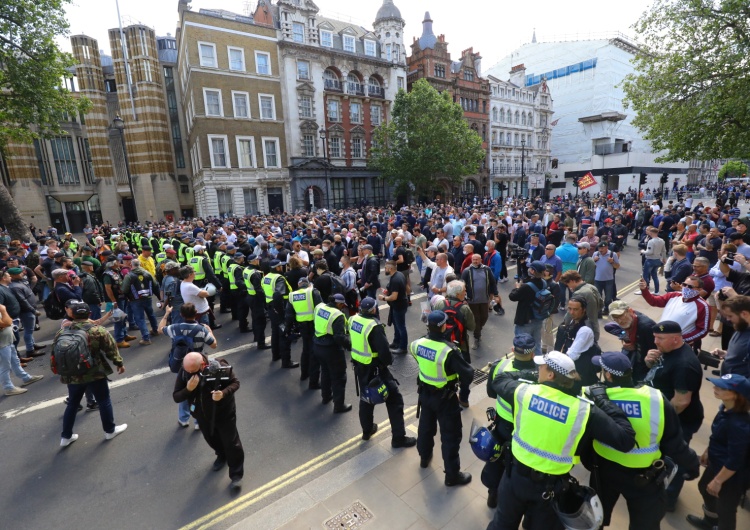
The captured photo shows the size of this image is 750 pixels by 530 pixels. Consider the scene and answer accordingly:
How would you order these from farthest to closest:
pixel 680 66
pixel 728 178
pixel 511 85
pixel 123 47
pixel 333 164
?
1. pixel 728 178
2. pixel 511 85
3. pixel 333 164
4. pixel 123 47
5. pixel 680 66

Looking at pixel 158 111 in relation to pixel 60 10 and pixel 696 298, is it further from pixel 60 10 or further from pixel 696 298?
pixel 696 298

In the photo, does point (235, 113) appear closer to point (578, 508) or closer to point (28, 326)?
point (28, 326)

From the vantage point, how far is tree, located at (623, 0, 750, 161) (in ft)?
39.8

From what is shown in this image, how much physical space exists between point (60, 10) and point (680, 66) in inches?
1017

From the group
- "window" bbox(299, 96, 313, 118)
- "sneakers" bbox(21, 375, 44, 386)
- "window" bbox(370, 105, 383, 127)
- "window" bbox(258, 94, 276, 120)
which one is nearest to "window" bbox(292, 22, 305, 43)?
"window" bbox(299, 96, 313, 118)

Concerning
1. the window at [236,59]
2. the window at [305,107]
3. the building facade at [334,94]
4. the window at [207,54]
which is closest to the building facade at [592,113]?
the building facade at [334,94]

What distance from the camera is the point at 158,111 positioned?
124 feet

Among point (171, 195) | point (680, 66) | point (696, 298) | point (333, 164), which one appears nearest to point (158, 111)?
point (171, 195)

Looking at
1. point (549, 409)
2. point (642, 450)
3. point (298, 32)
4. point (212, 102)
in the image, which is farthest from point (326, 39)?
point (642, 450)

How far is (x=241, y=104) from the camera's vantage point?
104ft

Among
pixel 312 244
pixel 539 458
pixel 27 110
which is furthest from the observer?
pixel 27 110

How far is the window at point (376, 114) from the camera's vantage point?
3928 cm

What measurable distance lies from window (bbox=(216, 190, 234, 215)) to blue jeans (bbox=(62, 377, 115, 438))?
2808 centimetres

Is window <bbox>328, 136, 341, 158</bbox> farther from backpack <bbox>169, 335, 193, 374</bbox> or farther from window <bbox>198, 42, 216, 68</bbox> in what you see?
backpack <bbox>169, 335, 193, 374</bbox>
